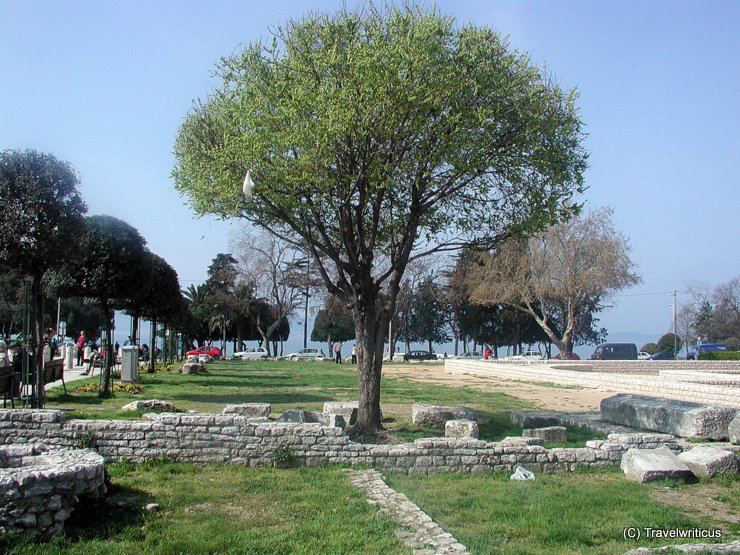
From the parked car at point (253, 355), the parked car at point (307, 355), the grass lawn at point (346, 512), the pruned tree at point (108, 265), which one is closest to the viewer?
the grass lawn at point (346, 512)

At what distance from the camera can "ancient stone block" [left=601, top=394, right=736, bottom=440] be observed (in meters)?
12.1

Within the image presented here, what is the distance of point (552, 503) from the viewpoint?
7.60 m

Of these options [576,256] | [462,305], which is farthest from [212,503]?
[462,305]

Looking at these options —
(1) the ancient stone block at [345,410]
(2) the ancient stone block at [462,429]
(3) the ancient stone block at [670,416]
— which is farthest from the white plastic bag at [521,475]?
(3) the ancient stone block at [670,416]

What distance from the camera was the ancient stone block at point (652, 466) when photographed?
8734 millimetres

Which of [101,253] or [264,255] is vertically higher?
[264,255]

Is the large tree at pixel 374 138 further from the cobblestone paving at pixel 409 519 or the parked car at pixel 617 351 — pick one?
the parked car at pixel 617 351

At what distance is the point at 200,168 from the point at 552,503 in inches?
326

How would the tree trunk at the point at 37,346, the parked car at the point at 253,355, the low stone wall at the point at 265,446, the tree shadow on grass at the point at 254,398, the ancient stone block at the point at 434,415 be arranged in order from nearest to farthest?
the low stone wall at the point at 265,446 < the tree trunk at the point at 37,346 < the ancient stone block at the point at 434,415 < the tree shadow on grass at the point at 254,398 < the parked car at the point at 253,355

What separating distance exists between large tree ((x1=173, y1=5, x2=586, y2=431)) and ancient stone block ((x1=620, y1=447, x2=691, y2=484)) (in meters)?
4.72

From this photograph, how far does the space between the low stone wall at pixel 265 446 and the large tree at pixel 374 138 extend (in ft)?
10.1

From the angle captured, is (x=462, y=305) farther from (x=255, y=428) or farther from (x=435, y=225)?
(x=255, y=428)

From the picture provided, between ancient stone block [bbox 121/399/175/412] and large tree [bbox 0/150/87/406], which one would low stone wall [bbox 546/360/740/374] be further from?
large tree [bbox 0/150/87/406]

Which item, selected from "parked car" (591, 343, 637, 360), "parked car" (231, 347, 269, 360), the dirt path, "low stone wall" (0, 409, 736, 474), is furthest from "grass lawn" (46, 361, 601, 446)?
"parked car" (231, 347, 269, 360)
